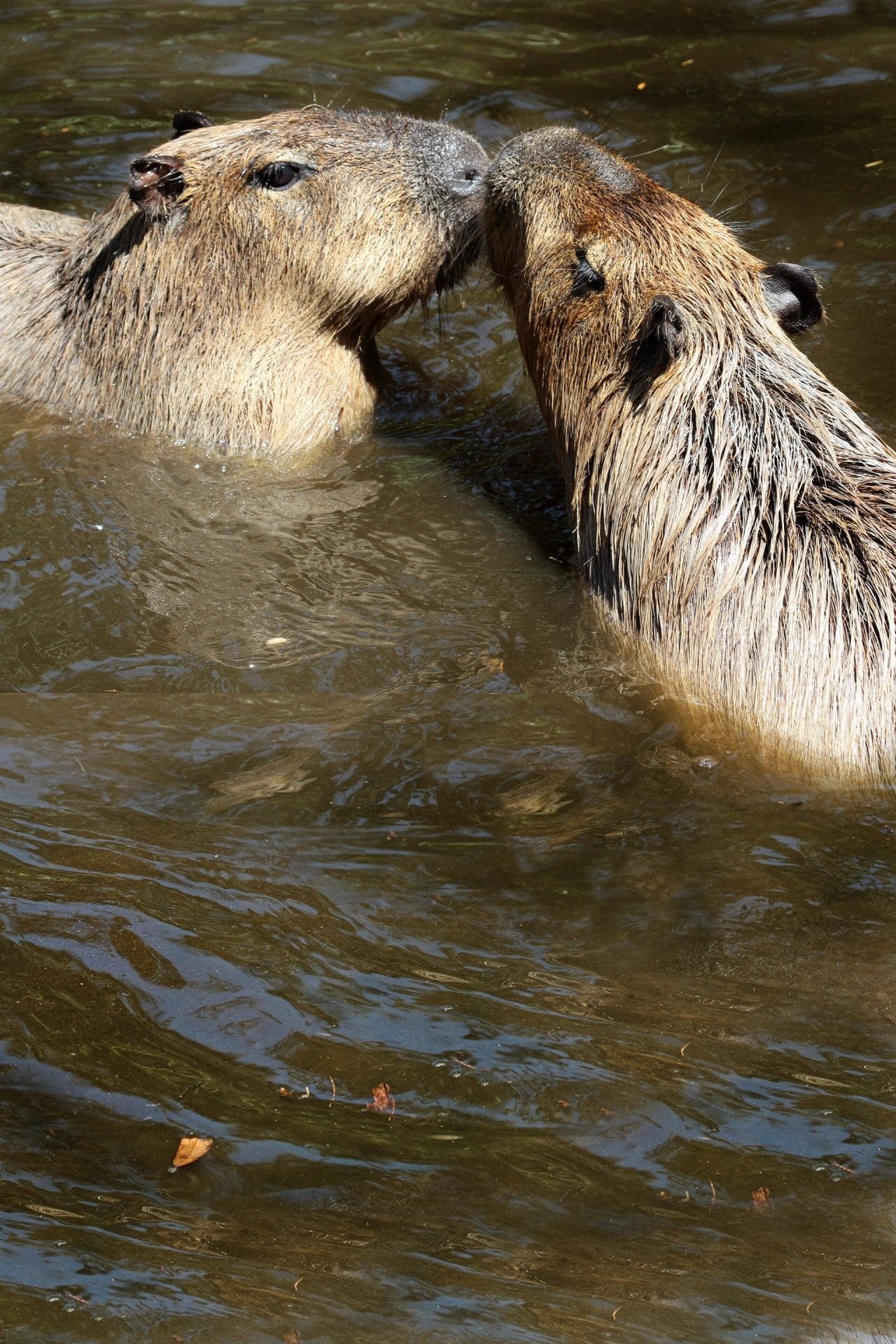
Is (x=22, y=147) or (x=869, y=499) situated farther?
(x=22, y=147)

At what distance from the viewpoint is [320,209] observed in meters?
5.85

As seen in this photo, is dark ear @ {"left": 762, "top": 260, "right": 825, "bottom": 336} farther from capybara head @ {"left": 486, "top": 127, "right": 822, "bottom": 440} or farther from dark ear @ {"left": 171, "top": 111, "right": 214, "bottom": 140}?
dark ear @ {"left": 171, "top": 111, "right": 214, "bottom": 140}

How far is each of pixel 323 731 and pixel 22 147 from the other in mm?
5682

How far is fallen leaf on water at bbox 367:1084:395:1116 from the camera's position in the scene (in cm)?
285

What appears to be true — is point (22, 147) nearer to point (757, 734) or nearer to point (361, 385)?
point (361, 385)

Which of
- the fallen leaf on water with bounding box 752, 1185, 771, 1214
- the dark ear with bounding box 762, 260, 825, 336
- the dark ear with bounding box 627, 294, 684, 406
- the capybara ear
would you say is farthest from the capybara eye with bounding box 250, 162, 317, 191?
the fallen leaf on water with bounding box 752, 1185, 771, 1214

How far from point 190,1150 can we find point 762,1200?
39.0 inches

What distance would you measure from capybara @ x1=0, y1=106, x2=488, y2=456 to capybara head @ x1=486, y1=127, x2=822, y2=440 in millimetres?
589

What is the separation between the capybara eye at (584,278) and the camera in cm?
496

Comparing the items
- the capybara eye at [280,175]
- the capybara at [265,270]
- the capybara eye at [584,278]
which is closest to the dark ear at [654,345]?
the capybara eye at [584,278]

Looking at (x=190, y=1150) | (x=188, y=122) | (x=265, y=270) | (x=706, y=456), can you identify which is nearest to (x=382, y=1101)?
(x=190, y=1150)

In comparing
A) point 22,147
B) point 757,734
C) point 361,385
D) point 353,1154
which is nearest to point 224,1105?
point 353,1154

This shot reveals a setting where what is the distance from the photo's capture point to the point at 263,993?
122 inches

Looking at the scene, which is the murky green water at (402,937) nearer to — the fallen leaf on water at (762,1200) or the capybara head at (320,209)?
the fallen leaf on water at (762,1200)
